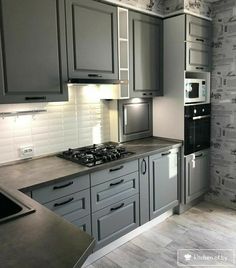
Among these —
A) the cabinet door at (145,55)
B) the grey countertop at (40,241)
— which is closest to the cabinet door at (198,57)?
the cabinet door at (145,55)

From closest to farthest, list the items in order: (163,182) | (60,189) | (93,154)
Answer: (60,189) → (93,154) → (163,182)

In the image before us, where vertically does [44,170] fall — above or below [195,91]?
below

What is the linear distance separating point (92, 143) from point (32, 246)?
1927mm

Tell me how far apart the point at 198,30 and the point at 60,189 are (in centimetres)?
234

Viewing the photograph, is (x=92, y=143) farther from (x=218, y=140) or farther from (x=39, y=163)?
(x=218, y=140)

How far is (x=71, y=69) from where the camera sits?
7.13 feet

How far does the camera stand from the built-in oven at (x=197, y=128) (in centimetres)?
295

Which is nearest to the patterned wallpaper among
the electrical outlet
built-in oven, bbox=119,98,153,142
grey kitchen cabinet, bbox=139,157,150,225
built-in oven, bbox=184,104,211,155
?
built-in oven, bbox=184,104,211,155

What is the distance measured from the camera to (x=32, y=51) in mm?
1938

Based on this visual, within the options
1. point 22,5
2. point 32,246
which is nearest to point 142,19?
point 22,5

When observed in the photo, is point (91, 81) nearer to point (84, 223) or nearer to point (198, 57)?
point (84, 223)

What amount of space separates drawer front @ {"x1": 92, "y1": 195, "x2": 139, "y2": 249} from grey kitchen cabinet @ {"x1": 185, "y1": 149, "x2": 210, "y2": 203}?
0.87 metres

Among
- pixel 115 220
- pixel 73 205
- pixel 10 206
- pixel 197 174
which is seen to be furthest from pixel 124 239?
pixel 10 206

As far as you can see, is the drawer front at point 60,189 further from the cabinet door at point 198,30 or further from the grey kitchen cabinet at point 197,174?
the cabinet door at point 198,30
